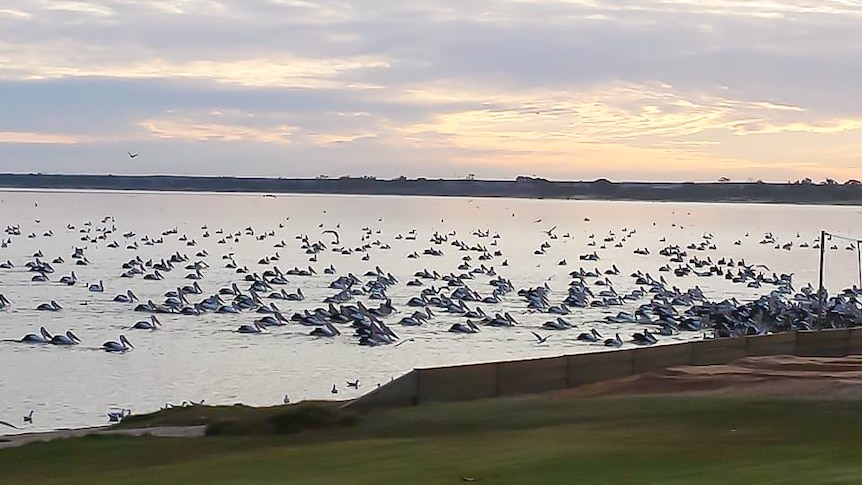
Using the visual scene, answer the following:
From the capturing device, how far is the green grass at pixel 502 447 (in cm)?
1164

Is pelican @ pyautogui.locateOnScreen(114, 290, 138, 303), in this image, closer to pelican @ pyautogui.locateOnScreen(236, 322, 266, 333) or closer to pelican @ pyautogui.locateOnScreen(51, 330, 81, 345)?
pelican @ pyautogui.locateOnScreen(236, 322, 266, 333)

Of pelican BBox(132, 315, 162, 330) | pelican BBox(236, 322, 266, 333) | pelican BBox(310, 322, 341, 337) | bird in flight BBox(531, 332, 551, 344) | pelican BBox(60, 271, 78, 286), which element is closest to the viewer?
bird in flight BBox(531, 332, 551, 344)

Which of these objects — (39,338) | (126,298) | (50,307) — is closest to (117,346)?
(39,338)

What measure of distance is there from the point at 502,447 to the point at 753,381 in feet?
22.0

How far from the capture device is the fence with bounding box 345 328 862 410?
60.3 ft

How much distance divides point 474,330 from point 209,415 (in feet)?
52.0

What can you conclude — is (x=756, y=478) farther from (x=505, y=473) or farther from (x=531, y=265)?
(x=531, y=265)

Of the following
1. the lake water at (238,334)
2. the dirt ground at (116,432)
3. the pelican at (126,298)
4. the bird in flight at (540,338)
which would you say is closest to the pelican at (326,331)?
the lake water at (238,334)

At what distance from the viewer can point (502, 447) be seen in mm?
13508

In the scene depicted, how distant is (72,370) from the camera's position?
A: 87.5ft

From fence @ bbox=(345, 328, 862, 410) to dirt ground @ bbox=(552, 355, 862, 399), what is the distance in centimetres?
42

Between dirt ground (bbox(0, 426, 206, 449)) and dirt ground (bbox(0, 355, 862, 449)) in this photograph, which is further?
dirt ground (bbox(0, 355, 862, 449))

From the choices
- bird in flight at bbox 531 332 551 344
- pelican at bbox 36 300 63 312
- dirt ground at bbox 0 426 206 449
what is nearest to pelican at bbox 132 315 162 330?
pelican at bbox 36 300 63 312

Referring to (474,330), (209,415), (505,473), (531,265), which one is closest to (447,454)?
(505,473)
